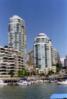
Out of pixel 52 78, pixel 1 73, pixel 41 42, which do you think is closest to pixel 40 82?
pixel 52 78

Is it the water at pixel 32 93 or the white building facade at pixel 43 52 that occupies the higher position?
the white building facade at pixel 43 52

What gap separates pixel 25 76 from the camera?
9297mm

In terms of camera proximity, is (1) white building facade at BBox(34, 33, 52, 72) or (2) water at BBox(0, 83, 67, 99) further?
(1) white building facade at BBox(34, 33, 52, 72)

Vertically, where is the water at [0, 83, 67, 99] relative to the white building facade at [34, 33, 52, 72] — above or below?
below

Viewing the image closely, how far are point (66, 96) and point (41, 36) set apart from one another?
7.30 ft

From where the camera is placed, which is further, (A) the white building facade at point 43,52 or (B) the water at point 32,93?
(A) the white building facade at point 43,52

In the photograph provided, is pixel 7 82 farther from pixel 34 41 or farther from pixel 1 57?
pixel 34 41

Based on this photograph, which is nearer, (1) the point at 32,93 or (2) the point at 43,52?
(1) the point at 32,93

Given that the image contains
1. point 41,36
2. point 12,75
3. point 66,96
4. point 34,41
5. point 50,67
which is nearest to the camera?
point 66,96

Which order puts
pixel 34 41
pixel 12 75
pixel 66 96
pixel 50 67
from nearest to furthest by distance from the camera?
1. pixel 66 96
2. pixel 34 41
3. pixel 50 67
4. pixel 12 75

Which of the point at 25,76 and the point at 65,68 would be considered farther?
the point at 25,76

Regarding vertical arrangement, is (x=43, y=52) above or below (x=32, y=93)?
above

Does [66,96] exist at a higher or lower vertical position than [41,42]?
lower

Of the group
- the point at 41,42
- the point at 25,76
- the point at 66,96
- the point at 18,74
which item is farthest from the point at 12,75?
the point at 66,96
